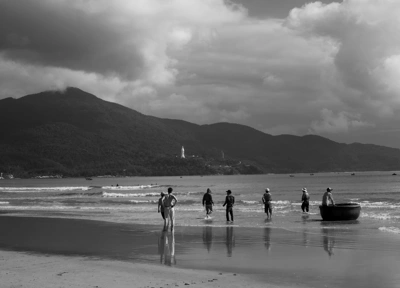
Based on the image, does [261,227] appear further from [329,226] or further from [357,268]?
[357,268]

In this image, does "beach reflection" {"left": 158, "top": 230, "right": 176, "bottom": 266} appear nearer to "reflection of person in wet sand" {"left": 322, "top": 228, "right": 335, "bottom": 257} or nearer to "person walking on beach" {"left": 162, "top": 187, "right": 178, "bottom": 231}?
"person walking on beach" {"left": 162, "top": 187, "right": 178, "bottom": 231}

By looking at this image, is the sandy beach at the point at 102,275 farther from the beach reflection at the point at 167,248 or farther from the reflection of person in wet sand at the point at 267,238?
the reflection of person in wet sand at the point at 267,238

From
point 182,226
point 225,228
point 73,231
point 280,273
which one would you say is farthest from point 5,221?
point 280,273

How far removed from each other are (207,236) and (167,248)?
3.79 meters

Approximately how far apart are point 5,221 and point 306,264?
21750mm

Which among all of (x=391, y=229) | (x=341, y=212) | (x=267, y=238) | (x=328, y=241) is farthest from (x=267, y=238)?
(x=341, y=212)

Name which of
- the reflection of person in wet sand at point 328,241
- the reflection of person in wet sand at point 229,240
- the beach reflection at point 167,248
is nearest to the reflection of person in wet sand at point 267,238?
the reflection of person in wet sand at point 229,240

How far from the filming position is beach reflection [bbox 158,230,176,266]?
50.4ft

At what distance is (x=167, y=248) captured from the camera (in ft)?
59.4

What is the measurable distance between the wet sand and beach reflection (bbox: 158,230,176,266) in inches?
1.2

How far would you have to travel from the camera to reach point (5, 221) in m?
31.0

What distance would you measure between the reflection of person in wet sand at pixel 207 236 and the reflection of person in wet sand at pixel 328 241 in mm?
3885

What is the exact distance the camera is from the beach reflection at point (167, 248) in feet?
50.4

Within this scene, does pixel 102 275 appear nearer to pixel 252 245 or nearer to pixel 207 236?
pixel 252 245
